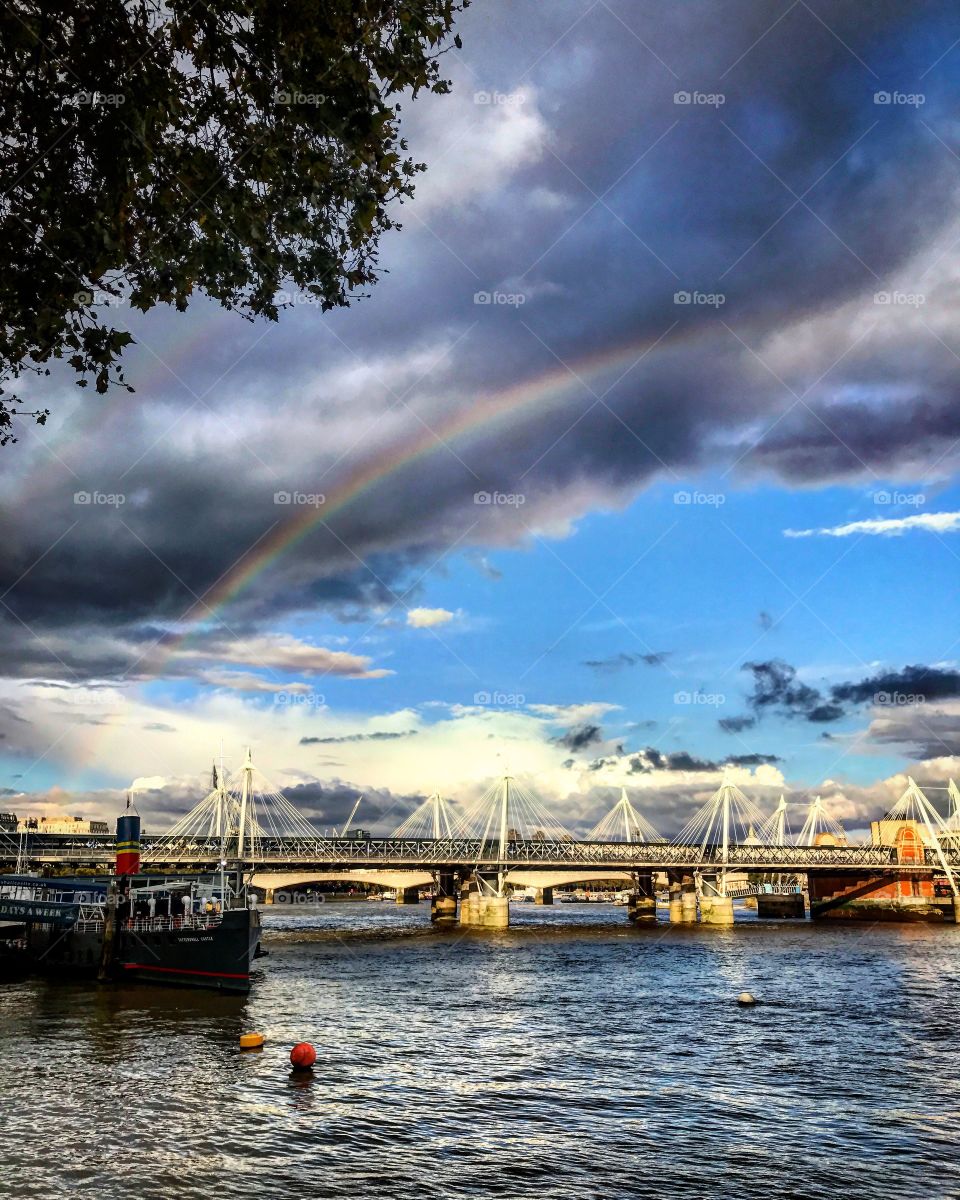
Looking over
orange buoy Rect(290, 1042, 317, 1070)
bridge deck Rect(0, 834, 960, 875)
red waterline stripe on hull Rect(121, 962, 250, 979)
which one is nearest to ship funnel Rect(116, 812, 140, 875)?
red waterline stripe on hull Rect(121, 962, 250, 979)

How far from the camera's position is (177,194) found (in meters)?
17.1

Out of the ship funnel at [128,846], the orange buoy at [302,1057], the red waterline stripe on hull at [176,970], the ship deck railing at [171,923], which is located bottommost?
the red waterline stripe on hull at [176,970]

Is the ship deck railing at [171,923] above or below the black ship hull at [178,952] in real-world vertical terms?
above

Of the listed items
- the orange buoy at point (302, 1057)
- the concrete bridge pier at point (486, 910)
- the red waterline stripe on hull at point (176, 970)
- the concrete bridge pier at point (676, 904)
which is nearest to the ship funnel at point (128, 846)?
the red waterline stripe on hull at point (176, 970)

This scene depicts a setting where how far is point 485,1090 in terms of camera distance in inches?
1473

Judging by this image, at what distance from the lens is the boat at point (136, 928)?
64.8m

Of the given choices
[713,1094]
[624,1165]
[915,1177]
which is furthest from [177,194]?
[713,1094]

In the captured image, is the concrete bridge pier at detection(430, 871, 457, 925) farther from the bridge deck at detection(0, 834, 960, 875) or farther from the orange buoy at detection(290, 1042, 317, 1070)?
the orange buoy at detection(290, 1042, 317, 1070)

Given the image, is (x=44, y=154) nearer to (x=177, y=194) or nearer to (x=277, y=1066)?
(x=177, y=194)

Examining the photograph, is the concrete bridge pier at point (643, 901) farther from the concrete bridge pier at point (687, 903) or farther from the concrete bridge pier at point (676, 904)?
the concrete bridge pier at point (687, 903)

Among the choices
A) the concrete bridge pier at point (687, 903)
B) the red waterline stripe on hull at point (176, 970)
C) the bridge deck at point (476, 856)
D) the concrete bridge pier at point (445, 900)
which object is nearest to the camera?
the red waterline stripe on hull at point (176, 970)

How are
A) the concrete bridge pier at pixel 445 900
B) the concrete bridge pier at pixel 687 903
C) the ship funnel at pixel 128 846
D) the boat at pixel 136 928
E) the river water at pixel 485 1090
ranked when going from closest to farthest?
1. the river water at pixel 485 1090
2. the boat at pixel 136 928
3. the ship funnel at pixel 128 846
4. the concrete bridge pier at pixel 687 903
5. the concrete bridge pier at pixel 445 900

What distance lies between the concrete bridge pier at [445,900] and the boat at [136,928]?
93.5 metres

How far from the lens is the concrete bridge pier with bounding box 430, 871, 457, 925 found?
6944 inches
